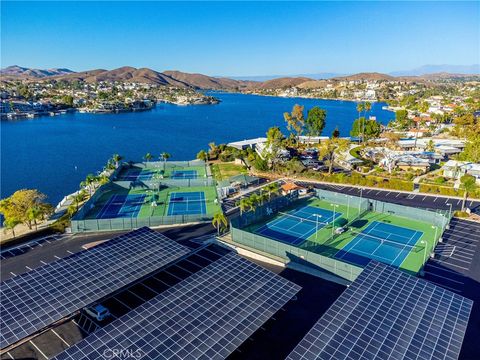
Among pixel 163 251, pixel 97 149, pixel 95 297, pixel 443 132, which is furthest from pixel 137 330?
pixel 443 132

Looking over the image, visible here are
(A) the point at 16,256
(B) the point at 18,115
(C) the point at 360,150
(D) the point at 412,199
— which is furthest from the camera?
(B) the point at 18,115

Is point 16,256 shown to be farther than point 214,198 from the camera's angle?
No

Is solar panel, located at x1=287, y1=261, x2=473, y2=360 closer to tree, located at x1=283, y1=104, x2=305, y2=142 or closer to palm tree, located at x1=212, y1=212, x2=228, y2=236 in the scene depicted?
palm tree, located at x1=212, y1=212, x2=228, y2=236

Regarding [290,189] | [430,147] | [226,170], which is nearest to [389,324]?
[290,189]

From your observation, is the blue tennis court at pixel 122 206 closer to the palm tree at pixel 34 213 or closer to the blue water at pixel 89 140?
the palm tree at pixel 34 213

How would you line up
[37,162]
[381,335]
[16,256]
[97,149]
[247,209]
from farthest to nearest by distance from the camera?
[97,149]
[37,162]
[247,209]
[16,256]
[381,335]

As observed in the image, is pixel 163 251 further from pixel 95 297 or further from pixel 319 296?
pixel 319 296

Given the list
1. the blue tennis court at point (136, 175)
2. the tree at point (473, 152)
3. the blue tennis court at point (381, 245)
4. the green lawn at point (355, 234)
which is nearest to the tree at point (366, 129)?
the tree at point (473, 152)

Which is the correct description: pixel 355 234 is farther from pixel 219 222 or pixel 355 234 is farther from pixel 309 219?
pixel 219 222
